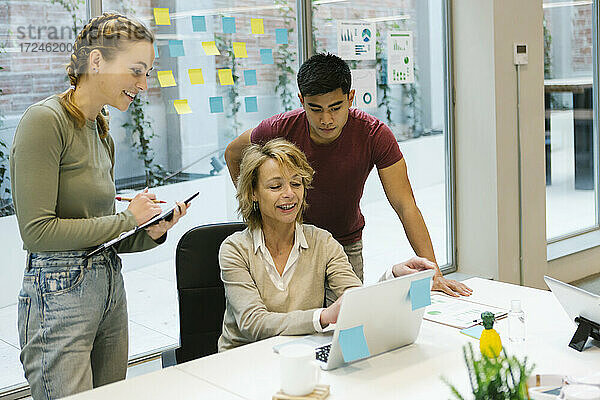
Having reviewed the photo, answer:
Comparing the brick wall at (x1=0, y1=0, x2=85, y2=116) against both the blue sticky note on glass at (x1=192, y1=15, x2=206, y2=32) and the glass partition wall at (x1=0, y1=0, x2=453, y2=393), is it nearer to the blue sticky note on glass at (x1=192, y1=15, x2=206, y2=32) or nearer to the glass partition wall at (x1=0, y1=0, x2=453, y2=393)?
the glass partition wall at (x1=0, y1=0, x2=453, y2=393)

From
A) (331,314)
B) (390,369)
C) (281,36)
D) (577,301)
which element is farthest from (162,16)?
(577,301)

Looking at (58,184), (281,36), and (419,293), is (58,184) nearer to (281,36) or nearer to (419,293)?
(419,293)

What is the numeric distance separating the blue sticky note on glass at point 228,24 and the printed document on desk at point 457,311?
180 cm

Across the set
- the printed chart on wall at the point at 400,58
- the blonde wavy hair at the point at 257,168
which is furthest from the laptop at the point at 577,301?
the printed chart on wall at the point at 400,58

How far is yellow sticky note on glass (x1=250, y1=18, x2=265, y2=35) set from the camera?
3.72m

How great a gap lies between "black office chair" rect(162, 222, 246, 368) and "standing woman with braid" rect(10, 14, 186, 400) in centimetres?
25

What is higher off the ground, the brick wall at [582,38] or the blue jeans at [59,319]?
the brick wall at [582,38]

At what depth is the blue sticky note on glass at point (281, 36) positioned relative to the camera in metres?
3.87

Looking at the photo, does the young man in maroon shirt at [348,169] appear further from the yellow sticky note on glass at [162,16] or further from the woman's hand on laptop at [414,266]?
the yellow sticky note on glass at [162,16]

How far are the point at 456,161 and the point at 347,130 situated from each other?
7.43 feet

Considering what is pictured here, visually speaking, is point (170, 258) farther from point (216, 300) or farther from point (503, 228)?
point (503, 228)

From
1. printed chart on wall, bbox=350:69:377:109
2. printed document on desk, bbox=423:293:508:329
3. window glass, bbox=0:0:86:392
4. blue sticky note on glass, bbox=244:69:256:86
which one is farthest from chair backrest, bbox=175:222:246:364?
printed chart on wall, bbox=350:69:377:109

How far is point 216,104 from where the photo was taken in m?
3.59

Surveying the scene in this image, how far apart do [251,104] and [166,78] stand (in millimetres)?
527
